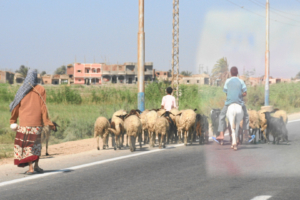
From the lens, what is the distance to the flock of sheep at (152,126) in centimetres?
1237

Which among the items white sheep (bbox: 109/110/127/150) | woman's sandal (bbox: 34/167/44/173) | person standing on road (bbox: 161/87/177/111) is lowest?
woman's sandal (bbox: 34/167/44/173)

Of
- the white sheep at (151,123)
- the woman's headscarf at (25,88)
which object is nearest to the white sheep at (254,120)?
the white sheep at (151,123)

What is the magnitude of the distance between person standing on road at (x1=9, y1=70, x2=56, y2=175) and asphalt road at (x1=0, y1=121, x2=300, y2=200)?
48 cm

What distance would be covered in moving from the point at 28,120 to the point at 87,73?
3454 inches

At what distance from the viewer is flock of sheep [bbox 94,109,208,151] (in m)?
12.4

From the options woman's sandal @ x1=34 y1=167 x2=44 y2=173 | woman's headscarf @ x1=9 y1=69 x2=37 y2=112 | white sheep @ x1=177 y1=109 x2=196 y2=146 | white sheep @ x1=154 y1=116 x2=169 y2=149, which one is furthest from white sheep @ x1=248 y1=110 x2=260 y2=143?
woman's headscarf @ x1=9 y1=69 x2=37 y2=112

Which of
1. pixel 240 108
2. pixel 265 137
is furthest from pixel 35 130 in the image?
pixel 265 137

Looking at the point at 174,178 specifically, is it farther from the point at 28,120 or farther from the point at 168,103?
the point at 168,103

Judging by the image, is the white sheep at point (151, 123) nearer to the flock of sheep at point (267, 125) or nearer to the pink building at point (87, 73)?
the flock of sheep at point (267, 125)

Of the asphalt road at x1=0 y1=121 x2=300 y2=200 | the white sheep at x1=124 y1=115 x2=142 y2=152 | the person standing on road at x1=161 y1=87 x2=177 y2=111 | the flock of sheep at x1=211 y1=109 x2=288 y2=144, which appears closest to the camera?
the asphalt road at x1=0 y1=121 x2=300 y2=200

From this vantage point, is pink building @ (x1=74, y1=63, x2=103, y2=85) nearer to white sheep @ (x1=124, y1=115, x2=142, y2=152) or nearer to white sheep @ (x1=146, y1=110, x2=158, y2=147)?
white sheep @ (x1=146, y1=110, x2=158, y2=147)

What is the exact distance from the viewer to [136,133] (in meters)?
12.3

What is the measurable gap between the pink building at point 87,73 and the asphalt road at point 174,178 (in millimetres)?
84692

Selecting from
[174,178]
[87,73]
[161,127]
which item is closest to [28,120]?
[174,178]
